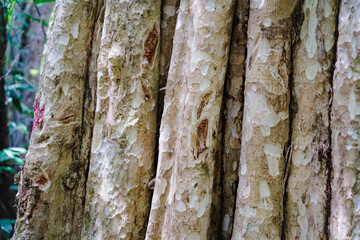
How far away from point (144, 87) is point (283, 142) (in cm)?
51

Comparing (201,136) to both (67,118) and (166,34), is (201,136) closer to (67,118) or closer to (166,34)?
(166,34)

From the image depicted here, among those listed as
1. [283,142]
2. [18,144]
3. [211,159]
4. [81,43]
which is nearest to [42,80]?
Result: [81,43]

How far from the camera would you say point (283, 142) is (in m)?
1.02

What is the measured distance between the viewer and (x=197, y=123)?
41.0 inches

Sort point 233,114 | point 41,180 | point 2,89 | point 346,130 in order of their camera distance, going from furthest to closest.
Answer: point 2,89 → point 41,180 → point 233,114 → point 346,130

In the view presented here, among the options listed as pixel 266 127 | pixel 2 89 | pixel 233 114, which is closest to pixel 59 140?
pixel 233 114

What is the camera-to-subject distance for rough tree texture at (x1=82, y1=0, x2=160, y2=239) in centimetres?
117

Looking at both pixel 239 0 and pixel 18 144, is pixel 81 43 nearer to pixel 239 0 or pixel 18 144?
pixel 239 0

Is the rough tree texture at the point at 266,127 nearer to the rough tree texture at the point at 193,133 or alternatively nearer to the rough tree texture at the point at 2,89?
the rough tree texture at the point at 193,133

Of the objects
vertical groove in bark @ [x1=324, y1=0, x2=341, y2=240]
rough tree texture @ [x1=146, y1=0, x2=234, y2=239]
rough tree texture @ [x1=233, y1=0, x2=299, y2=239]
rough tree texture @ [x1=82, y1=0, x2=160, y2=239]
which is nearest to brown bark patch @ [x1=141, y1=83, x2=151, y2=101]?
rough tree texture @ [x1=82, y1=0, x2=160, y2=239]

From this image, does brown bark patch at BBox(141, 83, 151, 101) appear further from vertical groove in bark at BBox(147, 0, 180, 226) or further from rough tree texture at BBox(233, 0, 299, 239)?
rough tree texture at BBox(233, 0, 299, 239)

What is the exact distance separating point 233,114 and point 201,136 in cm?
16

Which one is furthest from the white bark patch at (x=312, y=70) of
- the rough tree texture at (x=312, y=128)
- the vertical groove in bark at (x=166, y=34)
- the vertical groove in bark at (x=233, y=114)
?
the vertical groove in bark at (x=166, y=34)

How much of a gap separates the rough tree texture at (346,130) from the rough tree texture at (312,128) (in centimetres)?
3
